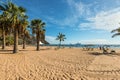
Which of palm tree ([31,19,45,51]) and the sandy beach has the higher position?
palm tree ([31,19,45,51])

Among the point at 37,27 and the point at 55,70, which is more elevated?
the point at 37,27

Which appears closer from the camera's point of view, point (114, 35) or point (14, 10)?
point (14, 10)

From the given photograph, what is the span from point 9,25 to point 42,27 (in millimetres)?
14375

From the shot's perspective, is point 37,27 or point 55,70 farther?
point 37,27

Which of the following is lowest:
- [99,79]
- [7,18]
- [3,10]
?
[99,79]

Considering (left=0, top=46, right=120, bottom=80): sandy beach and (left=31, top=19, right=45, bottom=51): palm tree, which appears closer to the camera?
(left=0, top=46, right=120, bottom=80): sandy beach

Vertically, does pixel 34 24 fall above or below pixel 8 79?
above

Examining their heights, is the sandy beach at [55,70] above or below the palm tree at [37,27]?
below

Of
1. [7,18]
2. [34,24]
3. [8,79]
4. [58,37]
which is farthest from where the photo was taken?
[58,37]

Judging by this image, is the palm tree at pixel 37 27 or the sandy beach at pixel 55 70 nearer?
the sandy beach at pixel 55 70

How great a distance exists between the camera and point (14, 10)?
70.1 ft

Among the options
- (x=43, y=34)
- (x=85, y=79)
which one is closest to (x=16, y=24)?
(x=43, y=34)

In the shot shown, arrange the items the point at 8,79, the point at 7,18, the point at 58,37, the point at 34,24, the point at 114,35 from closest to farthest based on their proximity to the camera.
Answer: the point at 8,79
the point at 7,18
the point at 114,35
the point at 34,24
the point at 58,37

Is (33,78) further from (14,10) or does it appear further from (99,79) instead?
(14,10)
